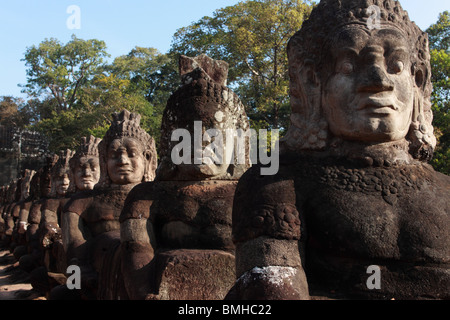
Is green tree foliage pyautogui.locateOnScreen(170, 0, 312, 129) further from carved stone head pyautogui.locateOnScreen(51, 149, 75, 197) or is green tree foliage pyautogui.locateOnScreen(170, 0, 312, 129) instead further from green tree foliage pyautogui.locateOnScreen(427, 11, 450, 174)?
carved stone head pyautogui.locateOnScreen(51, 149, 75, 197)

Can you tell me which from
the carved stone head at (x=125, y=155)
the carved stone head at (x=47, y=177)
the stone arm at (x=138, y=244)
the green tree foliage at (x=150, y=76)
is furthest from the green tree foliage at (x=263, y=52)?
the stone arm at (x=138, y=244)

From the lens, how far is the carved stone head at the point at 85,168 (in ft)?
27.7

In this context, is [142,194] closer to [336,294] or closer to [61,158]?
[336,294]

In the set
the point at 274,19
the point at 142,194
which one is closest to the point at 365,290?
the point at 142,194

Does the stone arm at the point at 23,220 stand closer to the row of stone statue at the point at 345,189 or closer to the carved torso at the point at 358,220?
the row of stone statue at the point at 345,189

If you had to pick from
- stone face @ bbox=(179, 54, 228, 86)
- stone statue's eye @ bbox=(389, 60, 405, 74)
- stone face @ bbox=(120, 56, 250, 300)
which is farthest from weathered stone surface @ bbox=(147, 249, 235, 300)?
stone statue's eye @ bbox=(389, 60, 405, 74)

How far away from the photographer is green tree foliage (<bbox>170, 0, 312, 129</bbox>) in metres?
17.1

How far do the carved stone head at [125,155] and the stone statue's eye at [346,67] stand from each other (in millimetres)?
3656

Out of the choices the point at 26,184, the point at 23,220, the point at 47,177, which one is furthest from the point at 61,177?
the point at 26,184

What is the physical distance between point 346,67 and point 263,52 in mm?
14894

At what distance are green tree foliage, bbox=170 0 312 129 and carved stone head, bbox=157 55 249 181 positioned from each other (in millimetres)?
12216

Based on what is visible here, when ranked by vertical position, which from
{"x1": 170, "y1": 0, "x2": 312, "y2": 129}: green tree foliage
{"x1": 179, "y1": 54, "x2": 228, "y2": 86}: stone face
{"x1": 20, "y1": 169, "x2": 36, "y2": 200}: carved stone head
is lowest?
{"x1": 20, "y1": 169, "x2": 36, "y2": 200}: carved stone head

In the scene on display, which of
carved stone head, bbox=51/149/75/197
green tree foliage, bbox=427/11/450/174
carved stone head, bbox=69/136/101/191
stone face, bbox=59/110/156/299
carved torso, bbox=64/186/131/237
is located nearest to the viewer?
stone face, bbox=59/110/156/299

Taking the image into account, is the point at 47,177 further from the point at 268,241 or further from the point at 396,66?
the point at 396,66
